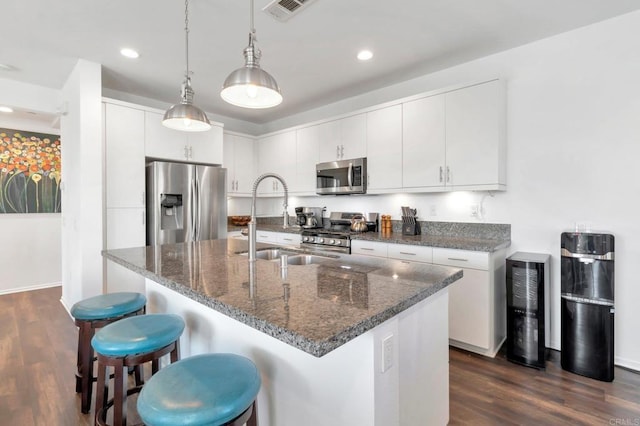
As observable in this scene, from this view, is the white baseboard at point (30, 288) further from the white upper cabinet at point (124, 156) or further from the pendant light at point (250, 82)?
the pendant light at point (250, 82)

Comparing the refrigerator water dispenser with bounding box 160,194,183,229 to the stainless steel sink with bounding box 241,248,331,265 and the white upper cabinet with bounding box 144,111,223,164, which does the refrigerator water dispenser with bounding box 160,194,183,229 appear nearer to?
the white upper cabinet with bounding box 144,111,223,164

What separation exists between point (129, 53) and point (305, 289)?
3091 mm

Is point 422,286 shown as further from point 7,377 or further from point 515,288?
point 7,377

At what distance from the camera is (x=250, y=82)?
1.51 m

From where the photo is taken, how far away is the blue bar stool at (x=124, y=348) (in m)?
1.35

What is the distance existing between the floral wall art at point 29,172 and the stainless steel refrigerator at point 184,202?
2384 mm

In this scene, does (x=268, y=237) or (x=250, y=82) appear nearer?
(x=250, y=82)

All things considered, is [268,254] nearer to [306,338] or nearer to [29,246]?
[306,338]

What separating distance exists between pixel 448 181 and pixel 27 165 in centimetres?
587

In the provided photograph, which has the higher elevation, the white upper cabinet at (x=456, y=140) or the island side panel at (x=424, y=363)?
the white upper cabinet at (x=456, y=140)

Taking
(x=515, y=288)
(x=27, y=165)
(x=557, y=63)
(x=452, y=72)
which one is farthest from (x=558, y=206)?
(x=27, y=165)

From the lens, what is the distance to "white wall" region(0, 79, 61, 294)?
4500 millimetres

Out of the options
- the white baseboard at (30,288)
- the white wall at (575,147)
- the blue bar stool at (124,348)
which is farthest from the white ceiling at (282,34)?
Result: the white baseboard at (30,288)

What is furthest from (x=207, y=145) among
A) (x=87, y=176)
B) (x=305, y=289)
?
(x=305, y=289)
